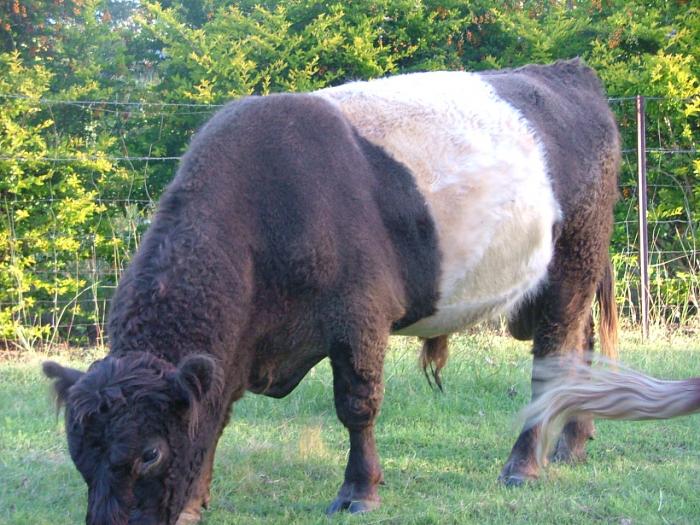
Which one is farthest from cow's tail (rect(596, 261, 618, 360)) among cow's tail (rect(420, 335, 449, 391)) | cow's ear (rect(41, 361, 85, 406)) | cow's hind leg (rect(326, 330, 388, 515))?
cow's ear (rect(41, 361, 85, 406))

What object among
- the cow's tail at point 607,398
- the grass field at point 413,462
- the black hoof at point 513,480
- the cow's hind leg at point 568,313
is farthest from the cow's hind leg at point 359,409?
the cow's tail at point 607,398

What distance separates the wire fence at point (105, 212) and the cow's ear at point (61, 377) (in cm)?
504

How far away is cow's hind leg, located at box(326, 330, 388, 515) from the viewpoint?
16.0 ft

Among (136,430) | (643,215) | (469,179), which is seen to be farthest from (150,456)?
(643,215)

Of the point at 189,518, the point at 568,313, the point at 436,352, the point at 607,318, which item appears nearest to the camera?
the point at 189,518

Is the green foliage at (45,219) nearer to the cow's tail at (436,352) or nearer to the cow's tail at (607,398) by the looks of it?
the cow's tail at (436,352)

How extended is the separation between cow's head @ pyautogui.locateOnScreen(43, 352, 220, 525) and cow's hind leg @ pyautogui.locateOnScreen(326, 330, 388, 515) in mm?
1060

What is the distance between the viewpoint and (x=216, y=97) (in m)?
9.73

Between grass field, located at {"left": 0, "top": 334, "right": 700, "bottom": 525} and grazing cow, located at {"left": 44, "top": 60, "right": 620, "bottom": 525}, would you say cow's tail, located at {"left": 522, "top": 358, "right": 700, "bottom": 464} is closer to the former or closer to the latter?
grass field, located at {"left": 0, "top": 334, "right": 700, "bottom": 525}

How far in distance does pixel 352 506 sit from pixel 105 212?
5.81 meters

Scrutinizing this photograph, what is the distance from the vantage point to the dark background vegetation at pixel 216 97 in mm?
9273

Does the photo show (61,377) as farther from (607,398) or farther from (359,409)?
(607,398)

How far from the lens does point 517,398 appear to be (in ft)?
22.8

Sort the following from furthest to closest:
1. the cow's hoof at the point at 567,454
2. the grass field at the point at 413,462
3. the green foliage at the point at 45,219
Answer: the green foliage at the point at 45,219, the cow's hoof at the point at 567,454, the grass field at the point at 413,462
